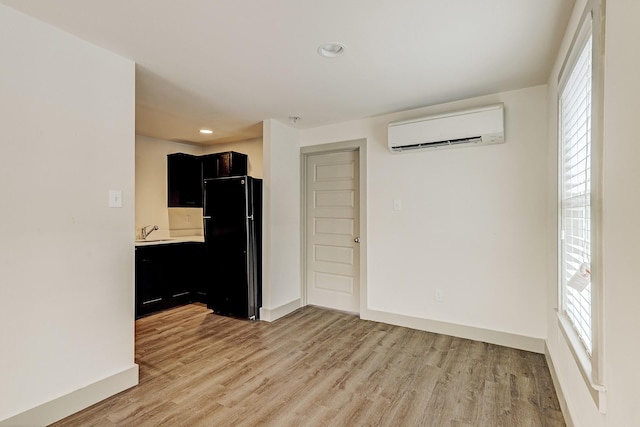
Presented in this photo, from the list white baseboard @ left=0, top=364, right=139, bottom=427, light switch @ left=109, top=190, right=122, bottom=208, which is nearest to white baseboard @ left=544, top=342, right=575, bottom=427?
white baseboard @ left=0, top=364, right=139, bottom=427

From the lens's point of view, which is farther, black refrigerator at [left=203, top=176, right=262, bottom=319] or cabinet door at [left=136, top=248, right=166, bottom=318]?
cabinet door at [left=136, top=248, right=166, bottom=318]

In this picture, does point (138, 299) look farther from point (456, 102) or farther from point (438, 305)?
point (456, 102)

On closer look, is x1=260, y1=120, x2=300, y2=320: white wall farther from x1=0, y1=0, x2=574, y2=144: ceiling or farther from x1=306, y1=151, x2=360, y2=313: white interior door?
x1=0, y1=0, x2=574, y2=144: ceiling

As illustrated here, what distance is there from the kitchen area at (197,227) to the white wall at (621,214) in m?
3.09

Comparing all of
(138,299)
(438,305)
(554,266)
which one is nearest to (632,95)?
(554,266)

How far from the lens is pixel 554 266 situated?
92.4 inches

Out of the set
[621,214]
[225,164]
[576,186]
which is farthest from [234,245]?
[621,214]

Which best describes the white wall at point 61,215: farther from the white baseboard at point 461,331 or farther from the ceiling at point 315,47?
the white baseboard at point 461,331

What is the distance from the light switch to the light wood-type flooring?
1.33 metres

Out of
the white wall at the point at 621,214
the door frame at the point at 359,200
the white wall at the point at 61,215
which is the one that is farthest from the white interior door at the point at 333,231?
the white wall at the point at 621,214

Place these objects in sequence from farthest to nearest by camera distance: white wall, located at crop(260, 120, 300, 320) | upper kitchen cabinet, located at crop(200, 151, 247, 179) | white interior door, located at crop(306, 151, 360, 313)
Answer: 1. upper kitchen cabinet, located at crop(200, 151, 247, 179)
2. white interior door, located at crop(306, 151, 360, 313)
3. white wall, located at crop(260, 120, 300, 320)

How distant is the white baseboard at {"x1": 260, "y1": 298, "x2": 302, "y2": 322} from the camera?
3592 millimetres

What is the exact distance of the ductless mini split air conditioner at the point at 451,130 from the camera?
2736mm

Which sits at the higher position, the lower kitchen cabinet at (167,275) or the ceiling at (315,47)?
the ceiling at (315,47)
